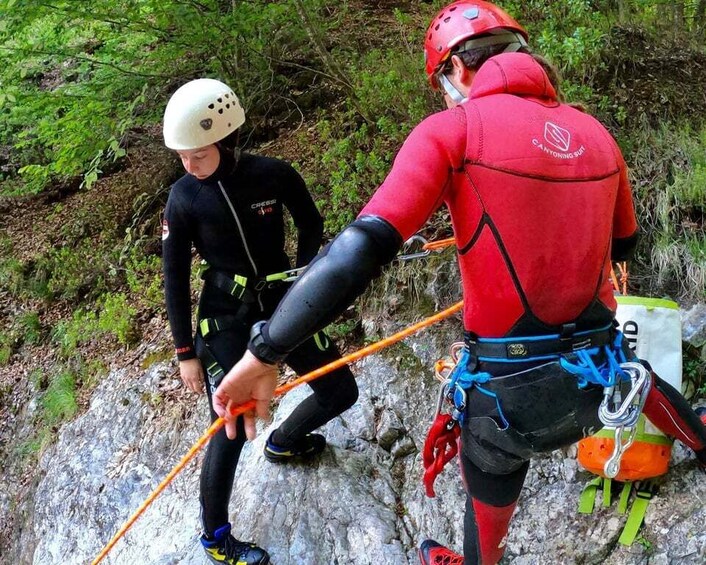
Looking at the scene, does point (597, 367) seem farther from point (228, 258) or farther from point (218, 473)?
point (218, 473)

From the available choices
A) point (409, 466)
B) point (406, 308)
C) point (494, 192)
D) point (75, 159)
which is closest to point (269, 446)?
point (409, 466)

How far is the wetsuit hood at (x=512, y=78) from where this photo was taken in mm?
1722

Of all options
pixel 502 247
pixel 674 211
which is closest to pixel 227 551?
pixel 502 247

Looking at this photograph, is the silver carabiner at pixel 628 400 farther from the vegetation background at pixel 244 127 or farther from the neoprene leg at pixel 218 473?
the neoprene leg at pixel 218 473

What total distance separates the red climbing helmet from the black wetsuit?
1222 millimetres

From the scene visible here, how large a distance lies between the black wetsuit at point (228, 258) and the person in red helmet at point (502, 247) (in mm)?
1169

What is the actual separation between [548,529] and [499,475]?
1175 mm

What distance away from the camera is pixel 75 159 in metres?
5.20

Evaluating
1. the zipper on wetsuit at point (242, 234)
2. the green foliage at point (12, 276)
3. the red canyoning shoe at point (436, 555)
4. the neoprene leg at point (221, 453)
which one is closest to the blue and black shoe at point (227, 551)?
the neoprene leg at point (221, 453)

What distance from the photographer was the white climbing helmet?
268 centimetres

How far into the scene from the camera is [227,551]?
3.09 metres

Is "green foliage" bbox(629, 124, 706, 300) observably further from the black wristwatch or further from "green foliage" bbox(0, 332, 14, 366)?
"green foliage" bbox(0, 332, 14, 366)

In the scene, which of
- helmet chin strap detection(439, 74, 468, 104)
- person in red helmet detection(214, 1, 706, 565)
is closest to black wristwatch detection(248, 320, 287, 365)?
person in red helmet detection(214, 1, 706, 565)

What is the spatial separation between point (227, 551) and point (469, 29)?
2.74 metres
